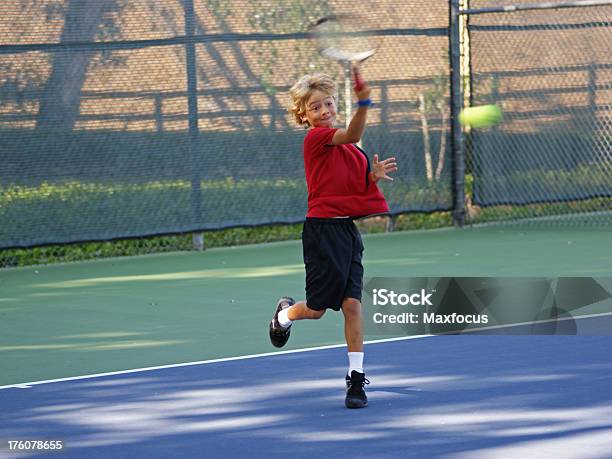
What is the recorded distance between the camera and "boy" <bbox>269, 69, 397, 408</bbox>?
5.89m

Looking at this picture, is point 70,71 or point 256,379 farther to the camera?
point 70,71

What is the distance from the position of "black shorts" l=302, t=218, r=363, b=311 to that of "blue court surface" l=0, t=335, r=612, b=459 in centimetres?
42

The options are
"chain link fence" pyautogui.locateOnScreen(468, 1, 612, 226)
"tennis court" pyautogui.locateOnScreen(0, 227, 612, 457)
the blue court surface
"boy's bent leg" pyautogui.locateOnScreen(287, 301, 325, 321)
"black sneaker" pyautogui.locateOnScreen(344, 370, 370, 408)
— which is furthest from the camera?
"chain link fence" pyautogui.locateOnScreen(468, 1, 612, 226)

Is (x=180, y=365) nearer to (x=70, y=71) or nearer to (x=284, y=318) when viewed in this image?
(x=284, y=318)

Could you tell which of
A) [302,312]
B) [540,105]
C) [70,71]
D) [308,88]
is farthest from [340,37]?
[540,105]

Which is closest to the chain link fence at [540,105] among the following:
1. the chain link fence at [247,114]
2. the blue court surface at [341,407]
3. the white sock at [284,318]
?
the chain link fence at [247,114]

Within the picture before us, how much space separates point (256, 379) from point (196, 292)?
10.3 feet

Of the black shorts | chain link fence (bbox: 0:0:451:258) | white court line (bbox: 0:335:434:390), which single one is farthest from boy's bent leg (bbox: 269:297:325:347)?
chain link fence (bbox: 0:0:451:258)

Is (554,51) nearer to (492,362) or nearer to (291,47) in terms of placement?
(291,47)

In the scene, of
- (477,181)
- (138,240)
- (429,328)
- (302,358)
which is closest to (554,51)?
(477,181)

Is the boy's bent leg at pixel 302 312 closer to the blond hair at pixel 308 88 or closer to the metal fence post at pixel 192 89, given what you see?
the blond hair at pixel 308 88

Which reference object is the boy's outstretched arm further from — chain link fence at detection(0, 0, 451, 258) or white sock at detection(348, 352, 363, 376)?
chain link fence at detection(0, 0, 451, 258)

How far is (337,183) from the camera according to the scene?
5.93 metres

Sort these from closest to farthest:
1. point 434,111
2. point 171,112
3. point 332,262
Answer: point 332,262 → point 171,112 → point 434,111
